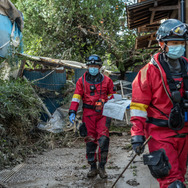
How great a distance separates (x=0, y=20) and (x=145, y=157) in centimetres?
767

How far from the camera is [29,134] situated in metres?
7.66

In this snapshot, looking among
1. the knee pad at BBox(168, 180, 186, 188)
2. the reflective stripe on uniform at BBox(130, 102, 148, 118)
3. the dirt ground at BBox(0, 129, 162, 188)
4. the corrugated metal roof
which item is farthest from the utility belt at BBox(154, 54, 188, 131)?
the corrugated metal roof

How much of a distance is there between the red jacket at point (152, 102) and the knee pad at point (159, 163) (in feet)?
0.68

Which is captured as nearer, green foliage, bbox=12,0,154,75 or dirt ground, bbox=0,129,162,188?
dirt ground, bbox=0,129,162,188

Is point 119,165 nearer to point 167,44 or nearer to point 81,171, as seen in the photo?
point 81,171

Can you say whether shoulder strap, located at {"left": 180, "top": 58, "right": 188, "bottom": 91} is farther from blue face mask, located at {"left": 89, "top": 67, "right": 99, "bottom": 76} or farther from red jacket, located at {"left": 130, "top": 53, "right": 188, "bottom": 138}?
blue face mask, located at {"left": 89, "top": 67, "right": 99, "bottom": 76}

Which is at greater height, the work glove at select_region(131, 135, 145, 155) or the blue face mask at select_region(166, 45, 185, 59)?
the blue face mask at select_region(166, 45, 185, 59)

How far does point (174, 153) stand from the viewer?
8.41ft

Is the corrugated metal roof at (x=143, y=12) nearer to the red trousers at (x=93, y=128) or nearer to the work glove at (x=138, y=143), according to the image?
the red trousers at (x=93, y=128)

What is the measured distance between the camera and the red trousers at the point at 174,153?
2.48 m

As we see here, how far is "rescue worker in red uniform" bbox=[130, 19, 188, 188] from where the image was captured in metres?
2.57

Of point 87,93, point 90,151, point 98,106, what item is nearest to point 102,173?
point 90,151

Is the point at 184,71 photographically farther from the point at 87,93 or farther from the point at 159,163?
the point at 87,93

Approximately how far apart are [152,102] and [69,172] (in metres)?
2.80
